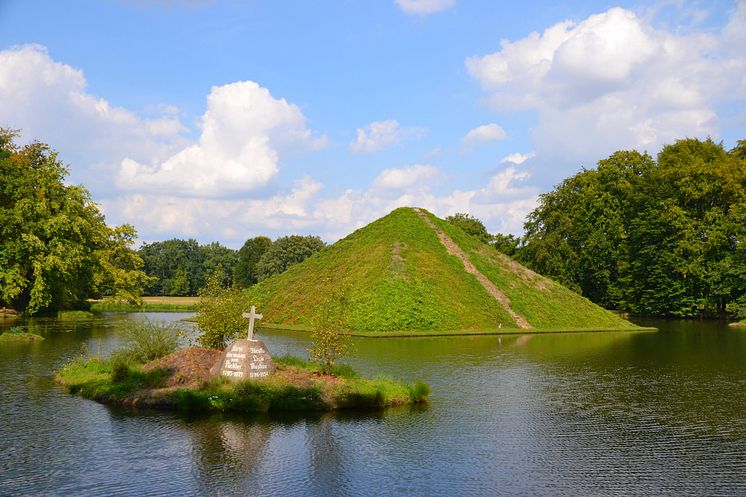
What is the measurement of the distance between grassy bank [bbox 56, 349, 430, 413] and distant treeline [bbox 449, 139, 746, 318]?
7880 cm

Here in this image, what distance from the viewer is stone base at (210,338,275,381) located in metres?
27.9

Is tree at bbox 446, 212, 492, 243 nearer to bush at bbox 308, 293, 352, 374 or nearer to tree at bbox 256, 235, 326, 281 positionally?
tree at bbox 256, 235, 326, 281

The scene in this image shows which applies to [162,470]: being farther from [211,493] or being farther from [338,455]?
[338,455]

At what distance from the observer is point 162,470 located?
1853 centimetres

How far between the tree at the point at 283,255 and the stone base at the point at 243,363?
129m

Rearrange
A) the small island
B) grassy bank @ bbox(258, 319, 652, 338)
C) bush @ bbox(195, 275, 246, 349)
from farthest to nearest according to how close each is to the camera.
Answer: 1. grassy bank @ bbox(258, 319, 652, 338)
2. bush @ bbox(195, 275, 246, 349)
3. the small island

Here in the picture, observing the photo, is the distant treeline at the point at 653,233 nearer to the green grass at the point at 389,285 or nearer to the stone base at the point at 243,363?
the green grass at the point at 389,285

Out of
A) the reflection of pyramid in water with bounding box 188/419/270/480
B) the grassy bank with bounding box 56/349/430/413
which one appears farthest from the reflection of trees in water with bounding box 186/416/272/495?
the grassy bank with bounding box 56/349/430/413

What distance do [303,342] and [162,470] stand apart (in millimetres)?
35001

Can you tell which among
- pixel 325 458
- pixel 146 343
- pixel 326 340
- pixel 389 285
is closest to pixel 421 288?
pixel 389 285

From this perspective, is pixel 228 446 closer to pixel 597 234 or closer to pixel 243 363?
pixel 243 363

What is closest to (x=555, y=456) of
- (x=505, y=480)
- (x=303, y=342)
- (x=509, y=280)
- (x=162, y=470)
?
(x=505, y=480)

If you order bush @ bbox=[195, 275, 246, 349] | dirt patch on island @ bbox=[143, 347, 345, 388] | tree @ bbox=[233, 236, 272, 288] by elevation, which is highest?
tree @ bbox=[233, 236, 272, 288]

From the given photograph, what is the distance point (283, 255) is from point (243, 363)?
13409 centimetres
